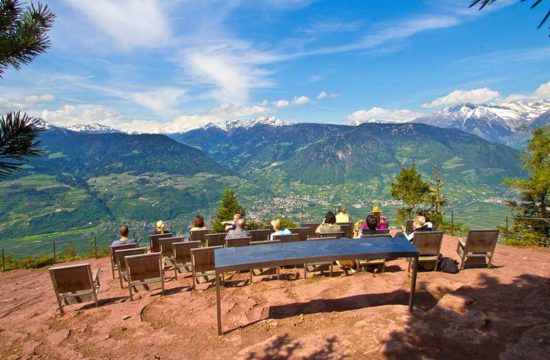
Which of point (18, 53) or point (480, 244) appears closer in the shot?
point (18, 53)

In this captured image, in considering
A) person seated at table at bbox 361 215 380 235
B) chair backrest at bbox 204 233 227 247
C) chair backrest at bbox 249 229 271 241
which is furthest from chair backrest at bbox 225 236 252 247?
person seated at table at bbox 361 215 380 235

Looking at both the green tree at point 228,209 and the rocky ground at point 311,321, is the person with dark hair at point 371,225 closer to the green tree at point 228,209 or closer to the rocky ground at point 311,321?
the rocky ground at point 311,321

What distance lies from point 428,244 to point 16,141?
8120 millimetres

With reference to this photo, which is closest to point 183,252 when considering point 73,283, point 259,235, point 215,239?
point 215,239

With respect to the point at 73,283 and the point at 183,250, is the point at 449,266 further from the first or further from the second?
the point at 73,283

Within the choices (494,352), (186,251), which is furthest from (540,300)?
(186,251)

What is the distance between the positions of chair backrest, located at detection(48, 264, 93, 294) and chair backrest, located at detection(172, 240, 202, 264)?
230cm

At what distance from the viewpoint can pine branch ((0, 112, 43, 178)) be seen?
278 cm

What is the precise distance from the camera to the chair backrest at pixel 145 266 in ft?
23.8

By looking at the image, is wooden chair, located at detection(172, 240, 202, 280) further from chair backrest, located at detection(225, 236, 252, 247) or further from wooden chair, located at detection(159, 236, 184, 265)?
wooden chair, located at detection(159, 236, 184, 265)

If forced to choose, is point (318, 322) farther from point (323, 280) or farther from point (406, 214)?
point (406, 214)

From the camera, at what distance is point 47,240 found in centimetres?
15350

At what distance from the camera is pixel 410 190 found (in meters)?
30.6

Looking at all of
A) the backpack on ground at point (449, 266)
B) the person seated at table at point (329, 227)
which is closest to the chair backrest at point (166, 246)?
the person seated at table at point (329, 227)
